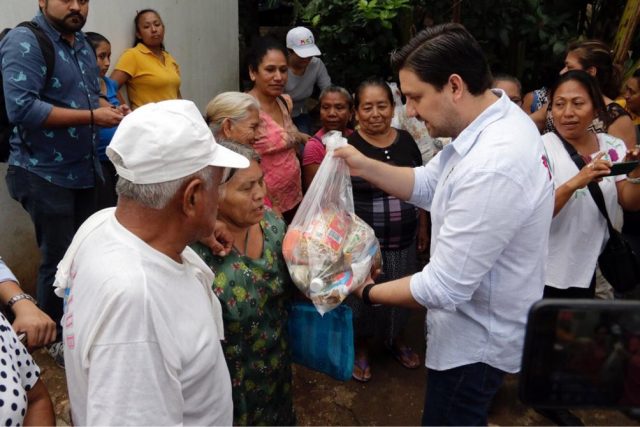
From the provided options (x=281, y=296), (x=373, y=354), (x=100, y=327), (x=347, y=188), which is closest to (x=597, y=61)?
(x=347, y=188)

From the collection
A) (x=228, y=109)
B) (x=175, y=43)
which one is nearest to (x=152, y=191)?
(x=228, y=109)

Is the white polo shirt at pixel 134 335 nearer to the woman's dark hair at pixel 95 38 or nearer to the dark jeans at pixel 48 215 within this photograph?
the dark jeans at pixel 48 215

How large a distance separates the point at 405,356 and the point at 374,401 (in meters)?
0.44

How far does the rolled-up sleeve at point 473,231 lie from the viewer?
1.59m

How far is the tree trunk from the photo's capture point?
187 inches

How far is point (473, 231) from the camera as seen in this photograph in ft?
5.28

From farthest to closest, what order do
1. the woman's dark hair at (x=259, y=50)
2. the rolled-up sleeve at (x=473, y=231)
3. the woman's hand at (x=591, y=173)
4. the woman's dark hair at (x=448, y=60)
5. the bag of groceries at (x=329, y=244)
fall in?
the woman's dark hair at (x=259, y=50) → the woman's hand at (x=591, y=173) → the bag of groceries at (x=329, y=244) → the woman's dark hair at (x=448, y=60) → the rolled-up sleeve at (x=473, y=231)

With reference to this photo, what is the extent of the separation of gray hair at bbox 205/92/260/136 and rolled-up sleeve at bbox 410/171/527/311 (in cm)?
140

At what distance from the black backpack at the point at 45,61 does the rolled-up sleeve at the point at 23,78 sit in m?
0.03

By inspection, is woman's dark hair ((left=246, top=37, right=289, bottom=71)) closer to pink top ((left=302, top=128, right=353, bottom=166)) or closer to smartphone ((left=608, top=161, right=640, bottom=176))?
pink top ((left=302, top=128, right=353, bottom=166))

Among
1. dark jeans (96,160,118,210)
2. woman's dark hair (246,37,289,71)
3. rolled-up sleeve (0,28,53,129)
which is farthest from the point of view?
woman's dark hair (246,37,289,71)

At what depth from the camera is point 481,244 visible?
5.31 feet

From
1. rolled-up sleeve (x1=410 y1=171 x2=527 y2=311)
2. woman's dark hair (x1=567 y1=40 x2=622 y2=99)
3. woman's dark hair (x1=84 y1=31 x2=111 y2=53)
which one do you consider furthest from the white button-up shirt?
woman's dark hair (x1=84 y1=31 x2=111 y2=53)

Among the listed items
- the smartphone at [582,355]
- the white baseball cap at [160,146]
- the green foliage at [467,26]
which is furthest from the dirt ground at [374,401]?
the green foliage at [467,26]
